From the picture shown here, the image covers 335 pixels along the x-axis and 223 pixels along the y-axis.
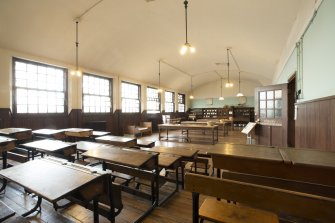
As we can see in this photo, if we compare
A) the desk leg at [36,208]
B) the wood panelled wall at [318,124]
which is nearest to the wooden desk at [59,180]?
the desk leg at [36,208]

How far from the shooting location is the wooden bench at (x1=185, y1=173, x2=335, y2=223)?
0.96 m

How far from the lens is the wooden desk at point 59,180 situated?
50.0 inches

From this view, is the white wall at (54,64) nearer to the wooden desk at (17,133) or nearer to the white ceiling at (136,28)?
the white ceiling at (136,28)

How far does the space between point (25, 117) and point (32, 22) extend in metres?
2.72

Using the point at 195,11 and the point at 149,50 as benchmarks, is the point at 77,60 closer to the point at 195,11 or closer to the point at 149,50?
the point at 149,50

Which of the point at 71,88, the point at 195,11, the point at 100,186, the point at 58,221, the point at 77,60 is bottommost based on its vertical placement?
the point at 58,221

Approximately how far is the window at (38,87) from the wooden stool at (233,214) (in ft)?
19.7

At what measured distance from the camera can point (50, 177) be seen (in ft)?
→ 4.89

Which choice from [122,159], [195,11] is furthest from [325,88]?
[195,11]

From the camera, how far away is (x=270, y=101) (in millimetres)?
5176

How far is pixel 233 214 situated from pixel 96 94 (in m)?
7.17

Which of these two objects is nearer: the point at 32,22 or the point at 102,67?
the point at 32,22

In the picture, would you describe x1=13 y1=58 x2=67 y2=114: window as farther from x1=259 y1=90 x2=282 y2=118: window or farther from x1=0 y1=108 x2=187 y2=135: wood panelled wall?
x1=259 y1=90 x2=282 y2=118: window

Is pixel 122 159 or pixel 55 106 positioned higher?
pixel 55 106
